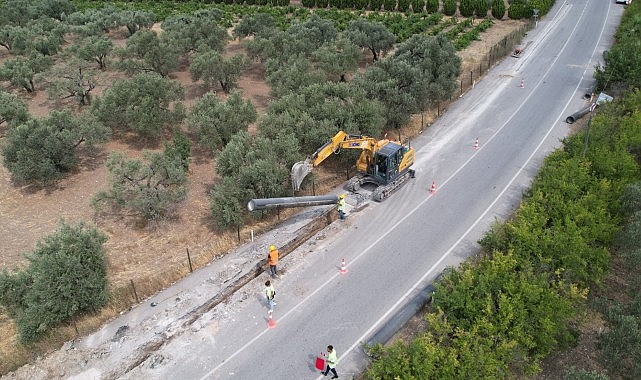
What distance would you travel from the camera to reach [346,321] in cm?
1744

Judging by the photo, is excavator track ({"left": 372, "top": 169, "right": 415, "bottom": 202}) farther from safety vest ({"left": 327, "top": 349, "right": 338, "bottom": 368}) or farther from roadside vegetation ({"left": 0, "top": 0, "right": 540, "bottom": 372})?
safety vest ({"left": 327, "top": 349, "right": 338, "bottom": 368})

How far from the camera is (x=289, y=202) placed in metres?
21.3

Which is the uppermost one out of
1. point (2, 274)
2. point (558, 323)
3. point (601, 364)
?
point (2, 274)

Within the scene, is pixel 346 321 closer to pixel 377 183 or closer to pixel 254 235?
pixel 254 235

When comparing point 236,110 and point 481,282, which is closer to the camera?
point 481,282

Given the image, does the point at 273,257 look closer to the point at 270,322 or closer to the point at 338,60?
the point at 270,322

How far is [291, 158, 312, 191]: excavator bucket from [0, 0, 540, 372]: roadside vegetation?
3.37ft

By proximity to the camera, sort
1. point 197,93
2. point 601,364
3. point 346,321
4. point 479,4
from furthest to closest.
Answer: point 479,4, point 197,93, point 346,321, point 601,364

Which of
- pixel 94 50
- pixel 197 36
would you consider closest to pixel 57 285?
pixel 94 50

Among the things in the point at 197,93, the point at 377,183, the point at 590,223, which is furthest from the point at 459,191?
the point at 197,93

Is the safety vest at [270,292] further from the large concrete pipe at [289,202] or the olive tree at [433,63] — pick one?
the olive tree at [433,63]

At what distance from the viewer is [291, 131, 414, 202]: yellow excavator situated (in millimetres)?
23109

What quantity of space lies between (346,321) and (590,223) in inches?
375

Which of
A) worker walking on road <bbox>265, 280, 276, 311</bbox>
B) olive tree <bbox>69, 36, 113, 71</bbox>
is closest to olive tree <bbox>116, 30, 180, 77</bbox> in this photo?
olive tree <bbox>69, 36, 113, 71</bbox>
